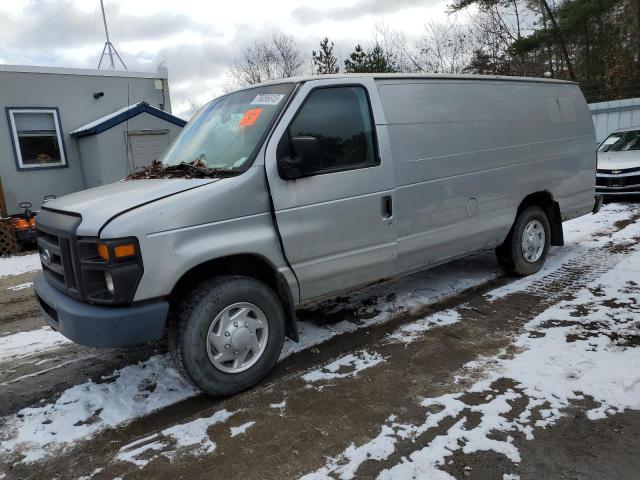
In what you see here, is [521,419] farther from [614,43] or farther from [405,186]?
[614,43]

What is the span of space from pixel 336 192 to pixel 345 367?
Answer: 1.36 metres

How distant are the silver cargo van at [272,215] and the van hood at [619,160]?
6.44 m

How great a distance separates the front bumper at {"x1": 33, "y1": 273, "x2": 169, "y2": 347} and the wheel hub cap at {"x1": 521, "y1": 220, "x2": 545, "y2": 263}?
13.9 feet

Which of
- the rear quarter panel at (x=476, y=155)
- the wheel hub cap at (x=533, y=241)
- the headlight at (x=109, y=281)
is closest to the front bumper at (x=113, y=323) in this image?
the headlight at (x=109, y=281)

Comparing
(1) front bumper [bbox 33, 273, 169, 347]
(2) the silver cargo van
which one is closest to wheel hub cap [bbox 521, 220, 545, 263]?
(2) the silver cargo van

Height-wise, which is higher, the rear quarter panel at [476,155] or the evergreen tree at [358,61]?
the evergreen tree at [358,61]

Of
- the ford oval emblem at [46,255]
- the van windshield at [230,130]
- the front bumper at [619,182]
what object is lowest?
A: the front bumper at [619,182]

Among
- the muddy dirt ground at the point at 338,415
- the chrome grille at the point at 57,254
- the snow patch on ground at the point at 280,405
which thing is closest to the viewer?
the muddy dirt ground at the point at 338,415

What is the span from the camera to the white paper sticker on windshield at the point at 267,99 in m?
3.64

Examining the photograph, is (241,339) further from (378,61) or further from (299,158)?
(378,61)

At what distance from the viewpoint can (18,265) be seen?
336 inches

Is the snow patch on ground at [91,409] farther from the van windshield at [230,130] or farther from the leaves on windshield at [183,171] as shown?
the van windshield at [230,130]

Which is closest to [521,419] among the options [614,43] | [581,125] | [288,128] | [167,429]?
[167,429]

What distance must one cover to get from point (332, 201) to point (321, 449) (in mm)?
1767
